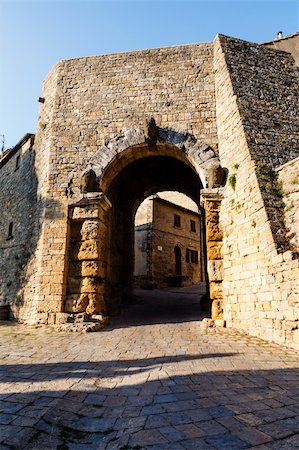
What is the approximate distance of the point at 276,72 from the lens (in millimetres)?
8578

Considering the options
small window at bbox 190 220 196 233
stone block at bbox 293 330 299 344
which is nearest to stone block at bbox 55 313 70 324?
stone block at bbox 293 330 299 344

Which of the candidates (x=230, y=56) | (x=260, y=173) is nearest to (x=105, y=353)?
(x=260, y=173)

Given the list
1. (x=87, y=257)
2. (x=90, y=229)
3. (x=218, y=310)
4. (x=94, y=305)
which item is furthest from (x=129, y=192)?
(x=218, y=310)

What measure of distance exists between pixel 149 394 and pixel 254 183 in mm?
4864

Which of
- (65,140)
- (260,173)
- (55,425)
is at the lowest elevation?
(55,425)

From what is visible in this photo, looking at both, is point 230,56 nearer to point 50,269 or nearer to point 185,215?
point 50,269

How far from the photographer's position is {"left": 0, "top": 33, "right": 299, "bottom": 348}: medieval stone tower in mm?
6336

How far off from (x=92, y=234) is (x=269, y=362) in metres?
5.04

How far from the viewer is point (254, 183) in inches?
252

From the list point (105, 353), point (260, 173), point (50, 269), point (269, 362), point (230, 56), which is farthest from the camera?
point (230, 56)

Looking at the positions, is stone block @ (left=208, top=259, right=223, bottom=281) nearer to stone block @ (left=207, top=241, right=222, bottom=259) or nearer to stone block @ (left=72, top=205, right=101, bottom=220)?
stone block @ (left=207, top=241, right=222, bottom=259)

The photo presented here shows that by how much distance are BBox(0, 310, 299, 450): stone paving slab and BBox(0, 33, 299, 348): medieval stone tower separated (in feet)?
6.27

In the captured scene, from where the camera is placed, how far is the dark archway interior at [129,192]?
9805 millimetres

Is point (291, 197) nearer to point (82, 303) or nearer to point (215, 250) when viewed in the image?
point (215, 250)
